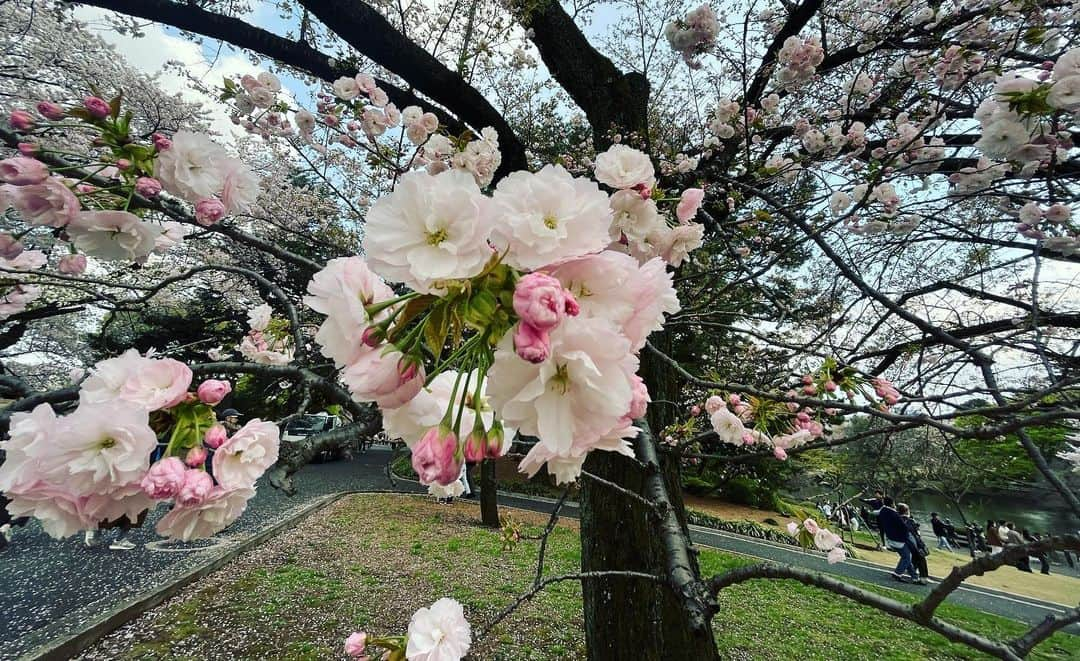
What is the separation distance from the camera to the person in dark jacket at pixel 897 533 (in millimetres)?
7781

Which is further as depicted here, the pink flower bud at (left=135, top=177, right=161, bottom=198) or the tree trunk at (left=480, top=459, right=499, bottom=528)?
the tree trunk at (left=480, top=459, right=499, bottom=528)

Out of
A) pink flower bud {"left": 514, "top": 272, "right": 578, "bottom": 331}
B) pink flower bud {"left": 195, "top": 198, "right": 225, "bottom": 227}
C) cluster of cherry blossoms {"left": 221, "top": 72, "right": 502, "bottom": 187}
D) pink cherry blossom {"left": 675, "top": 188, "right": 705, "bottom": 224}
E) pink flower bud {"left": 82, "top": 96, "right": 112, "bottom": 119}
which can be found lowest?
pink flower bud {"left": 514, "top": 272, "right": 578, "bottom": 331}

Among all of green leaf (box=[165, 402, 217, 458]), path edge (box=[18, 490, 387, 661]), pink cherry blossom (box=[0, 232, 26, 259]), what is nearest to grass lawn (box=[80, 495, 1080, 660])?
path edge (box=[18, 490, 387, 661])

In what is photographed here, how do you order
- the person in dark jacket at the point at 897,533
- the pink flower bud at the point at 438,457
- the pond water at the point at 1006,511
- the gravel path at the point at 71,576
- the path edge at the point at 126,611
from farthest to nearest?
1. the pond water at the point at 1006,511
2. the person in dark jacket at the point at 897,533
3. the gravel path at the point at 71,576
4. the path edge at the point at 126,611
5. the pink flower bud at the point at 438,457

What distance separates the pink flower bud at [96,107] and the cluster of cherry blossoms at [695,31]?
322 centimetres

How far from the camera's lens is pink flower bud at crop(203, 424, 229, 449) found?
77cm

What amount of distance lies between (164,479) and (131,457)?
2.1 inches

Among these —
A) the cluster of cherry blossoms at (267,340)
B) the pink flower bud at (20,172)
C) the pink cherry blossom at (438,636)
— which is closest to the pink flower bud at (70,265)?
the cluster of cherry blossoms at (267,340)

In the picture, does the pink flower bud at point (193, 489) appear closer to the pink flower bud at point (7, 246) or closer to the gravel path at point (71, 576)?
the pink flower bud at point (7, 246)

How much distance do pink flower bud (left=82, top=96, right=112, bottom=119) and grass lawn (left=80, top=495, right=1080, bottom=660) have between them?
4815 millimetres

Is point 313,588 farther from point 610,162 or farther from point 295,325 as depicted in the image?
point 610,162

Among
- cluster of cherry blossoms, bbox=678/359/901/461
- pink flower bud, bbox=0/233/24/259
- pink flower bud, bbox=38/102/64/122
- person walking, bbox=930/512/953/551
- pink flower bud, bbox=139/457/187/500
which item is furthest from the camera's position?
person walking, bbox=930/512/953/551

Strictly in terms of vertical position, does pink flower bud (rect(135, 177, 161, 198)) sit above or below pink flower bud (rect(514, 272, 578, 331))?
above

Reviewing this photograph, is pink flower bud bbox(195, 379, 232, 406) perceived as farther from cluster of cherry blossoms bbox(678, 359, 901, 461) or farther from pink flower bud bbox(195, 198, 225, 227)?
cluster of cherry blossoms bbox(678, 359, 901, 461)
